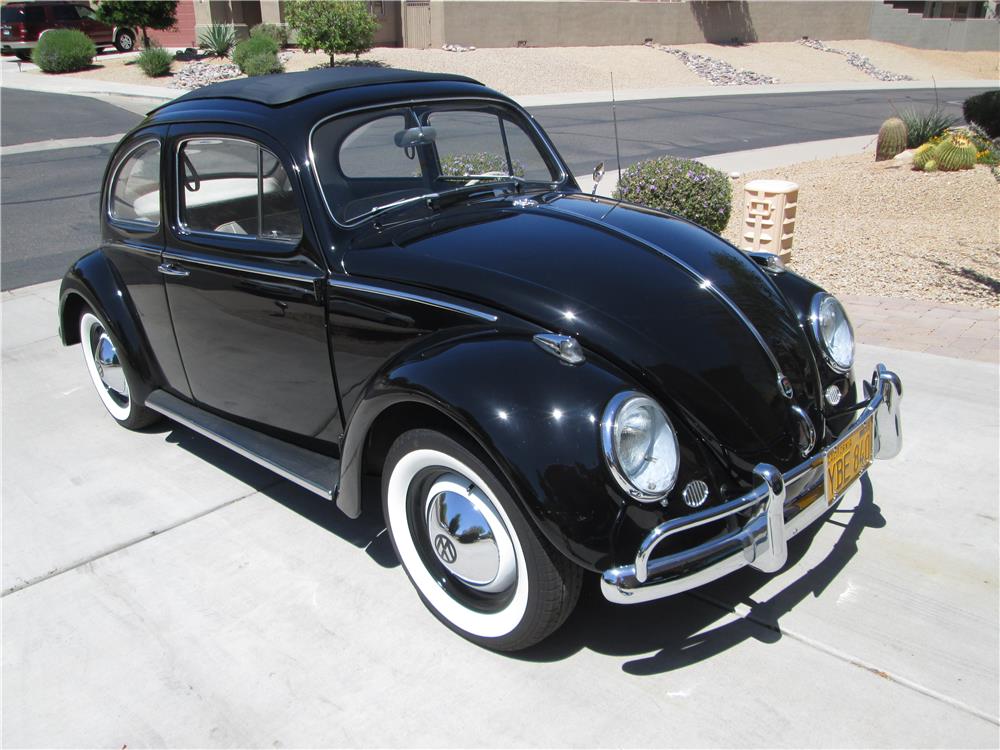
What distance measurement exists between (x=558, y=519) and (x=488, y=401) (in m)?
0.40

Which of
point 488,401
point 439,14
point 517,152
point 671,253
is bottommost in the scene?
point 488,401

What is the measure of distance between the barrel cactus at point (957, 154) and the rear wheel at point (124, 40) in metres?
28.7

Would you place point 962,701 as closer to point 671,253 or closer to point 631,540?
point 631,540

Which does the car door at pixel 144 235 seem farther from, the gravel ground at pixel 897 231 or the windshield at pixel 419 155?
the gravel ground at pixel 897 231

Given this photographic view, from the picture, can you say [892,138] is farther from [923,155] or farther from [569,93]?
[569,93]

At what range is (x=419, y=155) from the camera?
3.40m

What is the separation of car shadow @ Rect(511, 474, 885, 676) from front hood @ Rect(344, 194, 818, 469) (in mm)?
561

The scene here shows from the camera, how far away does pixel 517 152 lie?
3867 mm

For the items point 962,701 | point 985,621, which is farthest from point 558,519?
point 985,621

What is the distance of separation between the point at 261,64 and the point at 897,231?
60.5 ft

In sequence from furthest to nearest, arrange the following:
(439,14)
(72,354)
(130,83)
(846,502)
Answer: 1. (439,14)
2. (130,83)
3. (72,354)
4. (846,502)

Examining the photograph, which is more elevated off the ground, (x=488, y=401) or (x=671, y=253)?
(x=671, y=253)

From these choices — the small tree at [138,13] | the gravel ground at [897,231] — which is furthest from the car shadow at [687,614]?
the small tree at [138,13]

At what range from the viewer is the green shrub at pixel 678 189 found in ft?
22.4
